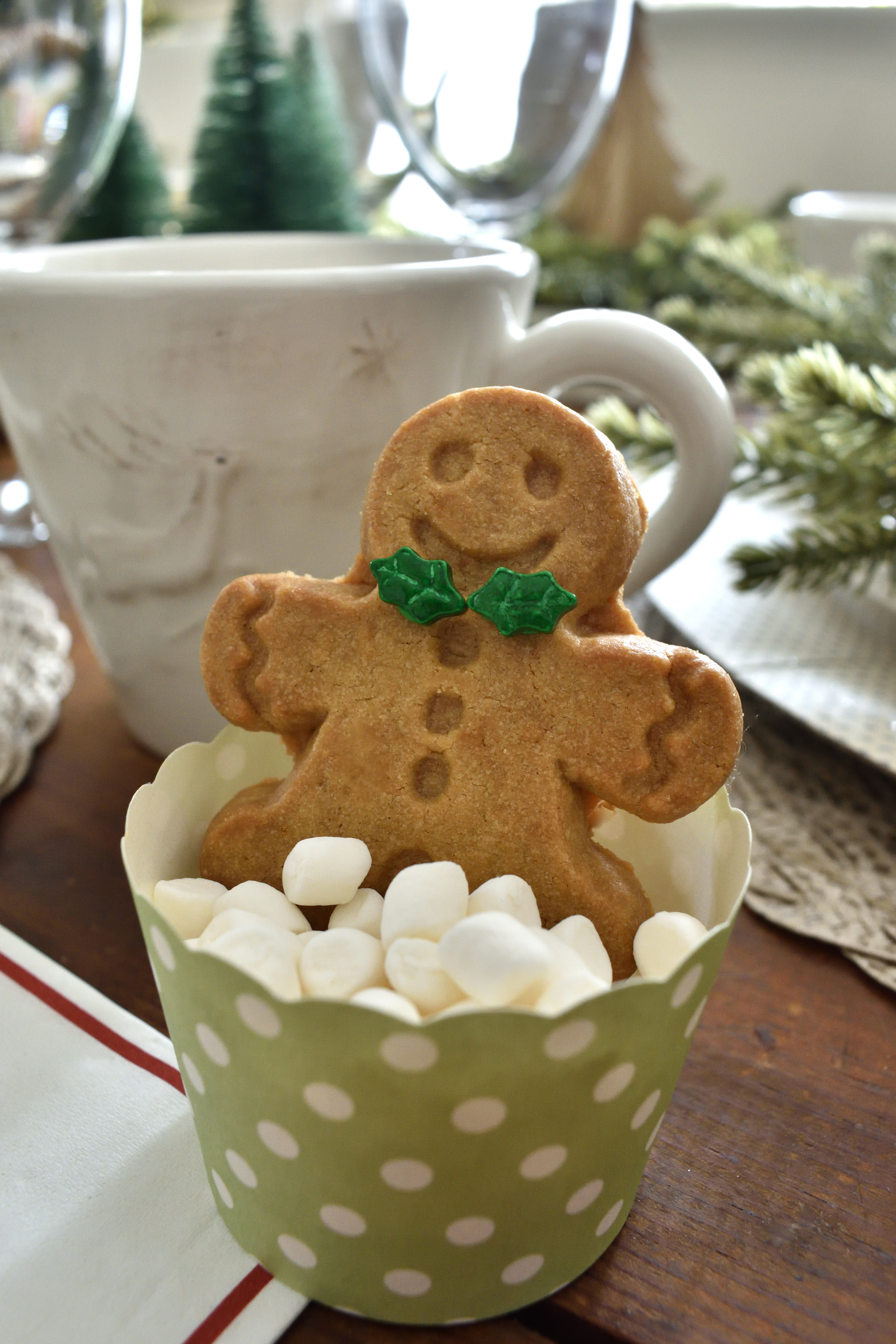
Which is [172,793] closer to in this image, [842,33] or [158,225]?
[158,225]

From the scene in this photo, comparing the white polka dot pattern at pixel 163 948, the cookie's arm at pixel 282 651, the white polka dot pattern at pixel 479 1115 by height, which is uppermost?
the cookie's arm at pixel 282 651

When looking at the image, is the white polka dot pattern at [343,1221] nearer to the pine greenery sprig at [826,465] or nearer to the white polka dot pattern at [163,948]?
the white polka dot pattern at [163,948]

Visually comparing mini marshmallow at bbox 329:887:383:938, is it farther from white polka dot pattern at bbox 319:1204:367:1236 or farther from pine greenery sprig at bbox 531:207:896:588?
pine greenery sprig at bbox 531:207:896:588

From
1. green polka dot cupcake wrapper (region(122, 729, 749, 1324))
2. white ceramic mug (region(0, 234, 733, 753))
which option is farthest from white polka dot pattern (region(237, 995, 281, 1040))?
white ceramic mug (region(0, 234, 733, 753))

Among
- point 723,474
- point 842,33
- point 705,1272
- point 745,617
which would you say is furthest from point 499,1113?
point 842,33

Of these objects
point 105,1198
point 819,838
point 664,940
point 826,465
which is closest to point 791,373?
point 826,465

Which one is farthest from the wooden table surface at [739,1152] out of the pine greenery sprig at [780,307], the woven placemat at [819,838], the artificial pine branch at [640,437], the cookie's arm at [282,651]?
the pine greenery sprig at [780,307]
